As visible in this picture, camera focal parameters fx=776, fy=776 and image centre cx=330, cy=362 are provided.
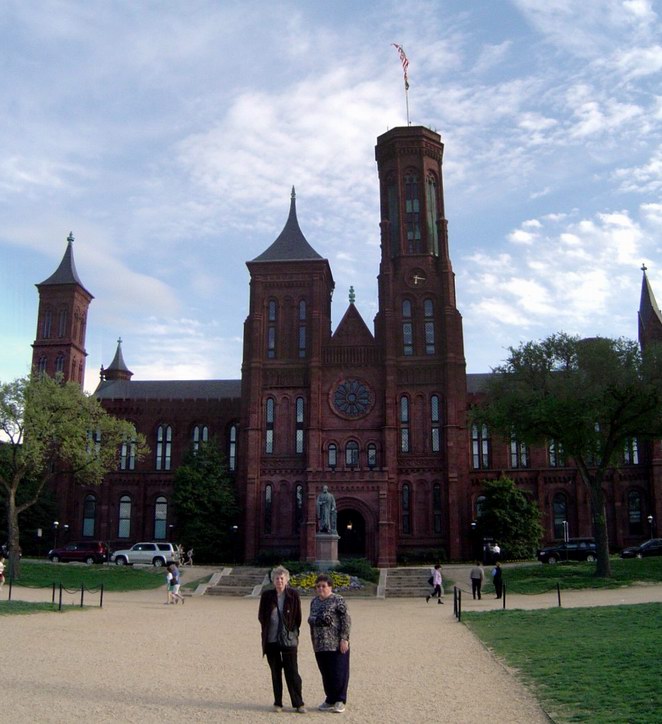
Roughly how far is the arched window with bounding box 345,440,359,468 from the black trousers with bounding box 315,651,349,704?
45979 millimetres

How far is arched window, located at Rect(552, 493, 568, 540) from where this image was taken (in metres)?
61.3

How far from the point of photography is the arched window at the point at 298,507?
55906 millimetres

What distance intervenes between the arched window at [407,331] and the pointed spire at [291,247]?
8.07 meters

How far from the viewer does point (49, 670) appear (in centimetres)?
1380

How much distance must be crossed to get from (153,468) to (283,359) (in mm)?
15891

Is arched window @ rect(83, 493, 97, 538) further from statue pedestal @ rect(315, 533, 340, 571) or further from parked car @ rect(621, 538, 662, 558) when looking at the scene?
parked car @ rect(621, 538, 662, 558)

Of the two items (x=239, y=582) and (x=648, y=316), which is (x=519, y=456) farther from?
(x=239, y=582)

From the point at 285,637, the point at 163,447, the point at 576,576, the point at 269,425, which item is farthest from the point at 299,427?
the point at 285,637

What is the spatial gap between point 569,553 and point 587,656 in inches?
1467

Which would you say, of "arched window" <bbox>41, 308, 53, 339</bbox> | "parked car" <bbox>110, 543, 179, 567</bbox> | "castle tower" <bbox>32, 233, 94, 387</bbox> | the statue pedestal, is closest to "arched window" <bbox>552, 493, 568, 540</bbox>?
the statue pedestal

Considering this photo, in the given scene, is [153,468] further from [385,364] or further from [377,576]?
[377,576]

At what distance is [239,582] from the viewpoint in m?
43.1

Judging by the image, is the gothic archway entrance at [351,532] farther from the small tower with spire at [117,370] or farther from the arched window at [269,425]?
the small tower with spire at [117,370]

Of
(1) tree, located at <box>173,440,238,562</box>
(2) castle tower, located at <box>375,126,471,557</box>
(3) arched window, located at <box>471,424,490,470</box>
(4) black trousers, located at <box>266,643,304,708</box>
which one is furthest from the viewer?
(3) arched window, located at <box>471,424,490,470</box>
